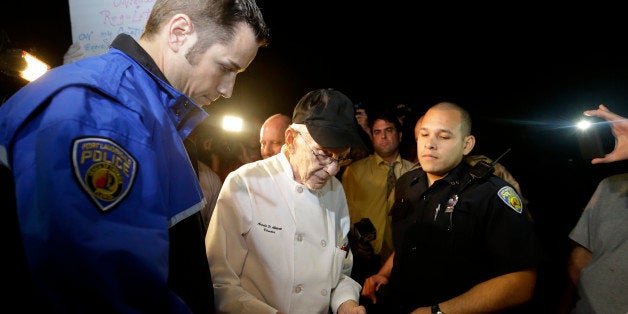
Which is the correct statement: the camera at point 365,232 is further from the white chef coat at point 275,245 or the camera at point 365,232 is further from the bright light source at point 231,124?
the bright light source at point 231,124

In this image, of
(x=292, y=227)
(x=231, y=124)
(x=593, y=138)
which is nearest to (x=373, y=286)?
(x=292, y=227)

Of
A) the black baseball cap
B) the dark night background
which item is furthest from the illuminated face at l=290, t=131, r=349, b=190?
the dark night background

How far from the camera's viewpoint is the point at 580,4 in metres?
8.25

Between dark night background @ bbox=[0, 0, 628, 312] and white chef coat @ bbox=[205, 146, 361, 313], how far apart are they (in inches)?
245

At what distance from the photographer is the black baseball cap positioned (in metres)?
2.13

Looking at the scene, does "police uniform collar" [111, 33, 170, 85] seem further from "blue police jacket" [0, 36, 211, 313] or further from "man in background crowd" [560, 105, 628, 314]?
"man in background crowd" [560, 105, 628, 314]

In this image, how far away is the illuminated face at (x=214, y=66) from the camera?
1348 millimetres

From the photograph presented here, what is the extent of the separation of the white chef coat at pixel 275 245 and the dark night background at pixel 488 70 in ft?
20.4

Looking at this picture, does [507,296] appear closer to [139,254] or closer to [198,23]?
[139,254]

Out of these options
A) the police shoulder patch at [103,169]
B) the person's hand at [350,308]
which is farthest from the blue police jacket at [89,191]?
the person's hand at [350,308]

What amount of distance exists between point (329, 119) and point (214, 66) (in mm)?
986

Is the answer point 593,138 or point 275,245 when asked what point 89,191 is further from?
point 593,138

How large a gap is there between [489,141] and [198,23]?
8.97 meters

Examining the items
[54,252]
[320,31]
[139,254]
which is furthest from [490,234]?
[320,31]
